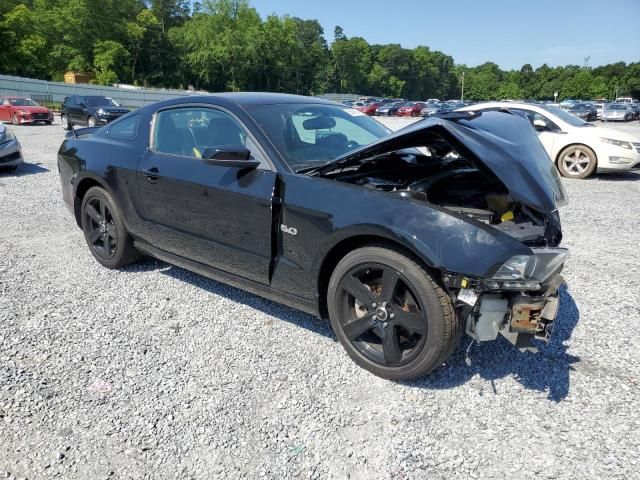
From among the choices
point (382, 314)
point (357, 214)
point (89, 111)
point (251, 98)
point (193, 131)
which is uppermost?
point (251, 98)

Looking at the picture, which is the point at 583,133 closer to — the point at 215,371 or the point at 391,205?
the point at 391,205

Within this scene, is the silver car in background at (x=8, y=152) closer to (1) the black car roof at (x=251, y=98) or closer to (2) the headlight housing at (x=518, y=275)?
(1) the black car roof at (x=251, y=98)

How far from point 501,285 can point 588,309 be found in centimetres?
179

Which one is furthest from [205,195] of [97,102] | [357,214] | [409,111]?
[409,111]

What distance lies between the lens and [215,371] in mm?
2791

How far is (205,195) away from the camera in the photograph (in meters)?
3.27

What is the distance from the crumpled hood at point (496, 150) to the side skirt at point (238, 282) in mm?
845

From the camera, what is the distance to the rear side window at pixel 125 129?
399cm

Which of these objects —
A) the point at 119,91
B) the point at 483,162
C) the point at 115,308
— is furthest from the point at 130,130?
the point at 119,91

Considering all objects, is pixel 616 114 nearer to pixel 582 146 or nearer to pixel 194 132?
pixel 582 146

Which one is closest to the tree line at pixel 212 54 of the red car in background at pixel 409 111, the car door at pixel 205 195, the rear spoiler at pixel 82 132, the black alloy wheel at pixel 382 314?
the red car in background at pixel 409 111

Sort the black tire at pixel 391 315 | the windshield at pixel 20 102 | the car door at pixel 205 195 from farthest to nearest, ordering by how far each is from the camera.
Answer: the windshield at pixel 20 102 → the car door at pixel 205 195 → the black tire at pixel 391 315

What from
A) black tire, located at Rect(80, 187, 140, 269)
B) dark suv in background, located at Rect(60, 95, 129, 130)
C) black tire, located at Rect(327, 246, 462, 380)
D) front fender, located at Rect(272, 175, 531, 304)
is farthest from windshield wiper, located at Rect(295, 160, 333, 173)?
dark suv in background, located at Rect(60, 95, 129, 130)

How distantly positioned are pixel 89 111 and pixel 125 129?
18.0 metres
